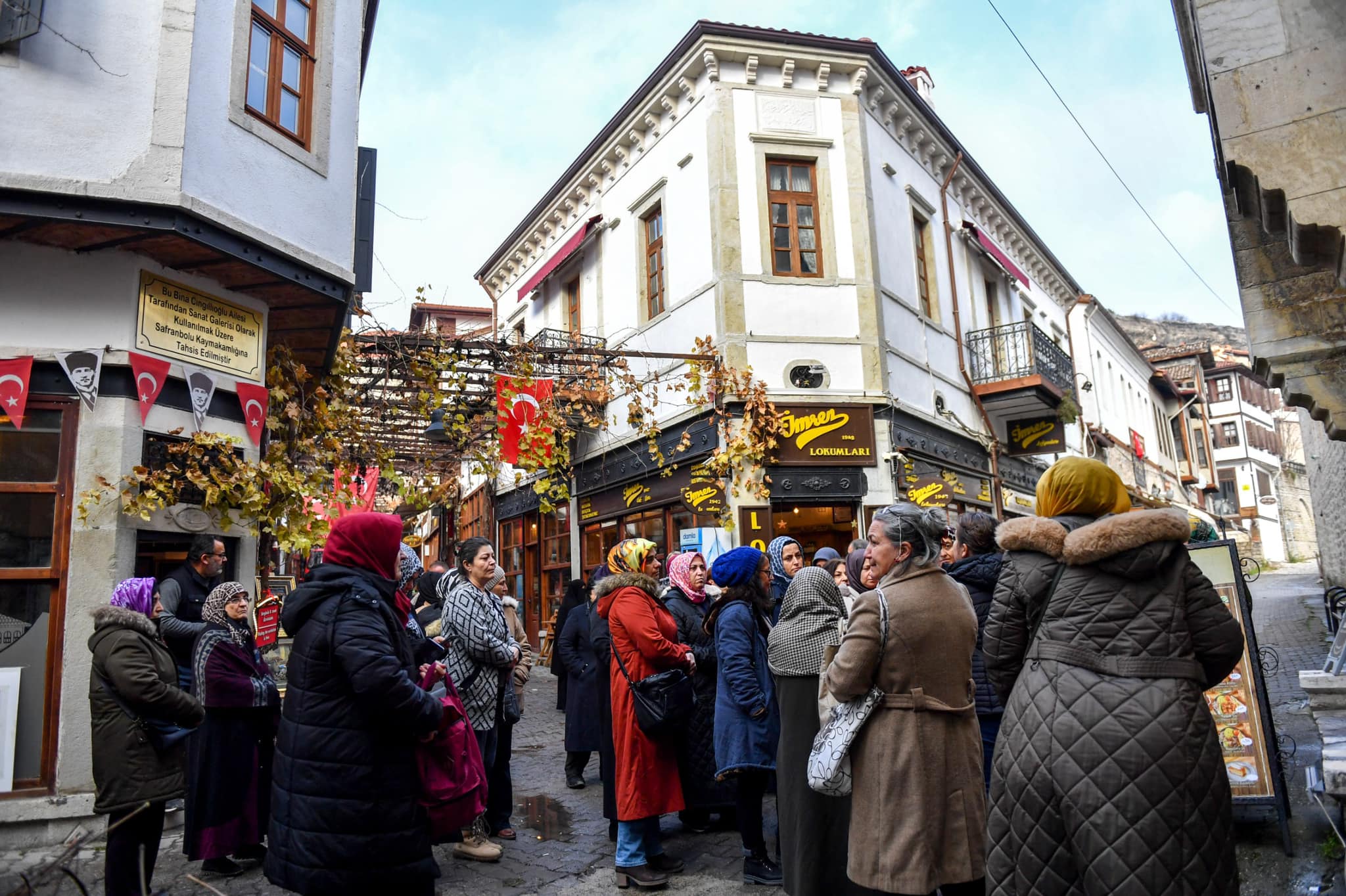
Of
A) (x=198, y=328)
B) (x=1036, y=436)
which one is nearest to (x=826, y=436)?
(x=1036, y=436)

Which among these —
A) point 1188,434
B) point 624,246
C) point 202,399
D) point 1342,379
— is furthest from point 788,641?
point 1188,434

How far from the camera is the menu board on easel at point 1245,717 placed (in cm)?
478

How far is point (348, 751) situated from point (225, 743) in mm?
2553

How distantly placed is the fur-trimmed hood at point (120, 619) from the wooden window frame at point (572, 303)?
12544mm

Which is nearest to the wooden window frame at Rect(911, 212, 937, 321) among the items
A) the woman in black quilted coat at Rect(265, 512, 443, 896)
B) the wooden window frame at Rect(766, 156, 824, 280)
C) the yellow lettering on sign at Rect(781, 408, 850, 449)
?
the wooden window frame at Rect(766, 156, 824, 280)

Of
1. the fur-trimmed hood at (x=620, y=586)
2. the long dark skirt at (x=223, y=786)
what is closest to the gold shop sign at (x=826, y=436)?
the fur-trimmed hood at (x=620, y=586)

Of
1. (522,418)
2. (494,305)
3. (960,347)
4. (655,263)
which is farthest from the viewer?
(494,305)

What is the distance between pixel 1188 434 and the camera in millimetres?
37344

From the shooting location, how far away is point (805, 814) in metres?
3.94

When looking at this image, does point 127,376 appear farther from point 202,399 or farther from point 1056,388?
point 1056,388

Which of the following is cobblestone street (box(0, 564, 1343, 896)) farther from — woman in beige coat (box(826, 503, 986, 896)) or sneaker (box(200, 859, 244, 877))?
woman in beige coat (box(826, 503, 986, 896))

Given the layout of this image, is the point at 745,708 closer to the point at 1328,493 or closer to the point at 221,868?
the point at 221,868

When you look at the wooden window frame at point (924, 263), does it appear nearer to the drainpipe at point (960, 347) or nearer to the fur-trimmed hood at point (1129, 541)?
the drainpipe at point (960, 347)

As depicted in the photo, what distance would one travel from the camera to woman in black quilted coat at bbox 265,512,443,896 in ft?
10.2
